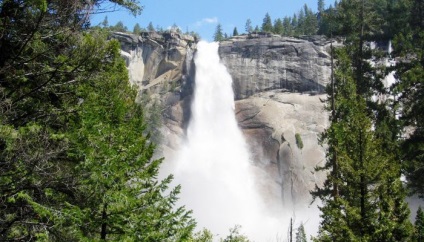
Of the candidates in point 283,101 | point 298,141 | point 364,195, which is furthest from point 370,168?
point 283,101

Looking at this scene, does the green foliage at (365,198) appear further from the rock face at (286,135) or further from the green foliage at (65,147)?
the rock face at (286,135)

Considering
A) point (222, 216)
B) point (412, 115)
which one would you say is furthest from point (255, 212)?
point (412, 115)

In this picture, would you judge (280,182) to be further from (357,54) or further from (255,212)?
(357,54)

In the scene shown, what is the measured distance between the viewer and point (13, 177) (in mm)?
6207

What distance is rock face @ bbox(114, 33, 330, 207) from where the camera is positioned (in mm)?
52281

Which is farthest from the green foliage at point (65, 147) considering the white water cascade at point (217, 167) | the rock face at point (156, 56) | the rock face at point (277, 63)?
the rock face at point (156, 56)

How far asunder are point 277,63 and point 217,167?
61.3 ft

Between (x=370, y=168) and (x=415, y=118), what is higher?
(x=415, y=118)

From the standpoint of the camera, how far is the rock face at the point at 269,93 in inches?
2058

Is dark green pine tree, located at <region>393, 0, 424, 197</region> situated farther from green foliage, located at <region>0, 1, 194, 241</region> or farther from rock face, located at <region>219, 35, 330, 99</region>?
rock face, located at <region>219, 35, 330, 99</region>

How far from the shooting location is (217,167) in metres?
55.6

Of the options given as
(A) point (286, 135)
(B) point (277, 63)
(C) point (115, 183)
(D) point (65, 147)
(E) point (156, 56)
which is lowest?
(C) point (115, 183)

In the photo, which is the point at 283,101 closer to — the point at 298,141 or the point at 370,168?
the point at 298,141

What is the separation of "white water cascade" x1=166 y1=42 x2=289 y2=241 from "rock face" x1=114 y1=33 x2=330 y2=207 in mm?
1481
